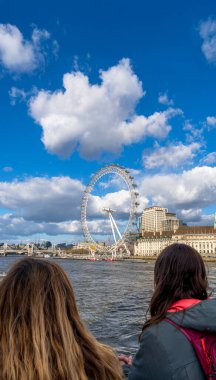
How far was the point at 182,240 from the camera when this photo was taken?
14612 centimetres

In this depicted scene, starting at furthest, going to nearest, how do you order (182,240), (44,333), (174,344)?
(182,240)
(174,344)
(44,333)

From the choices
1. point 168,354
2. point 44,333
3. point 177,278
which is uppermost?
point 177,278

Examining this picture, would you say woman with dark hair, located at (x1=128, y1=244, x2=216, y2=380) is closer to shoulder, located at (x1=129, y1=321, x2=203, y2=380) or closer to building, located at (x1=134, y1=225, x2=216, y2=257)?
shoulder, located at (x1=129, y1=321, x2=203, y2=380)

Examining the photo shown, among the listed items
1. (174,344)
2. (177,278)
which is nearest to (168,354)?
(174,344)

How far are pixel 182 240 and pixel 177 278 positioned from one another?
481 ft

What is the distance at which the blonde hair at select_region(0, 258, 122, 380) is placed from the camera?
208 centimetres

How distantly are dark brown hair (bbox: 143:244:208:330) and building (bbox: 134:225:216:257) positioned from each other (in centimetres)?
13335

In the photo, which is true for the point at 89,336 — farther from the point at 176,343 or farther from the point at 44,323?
the point at 176,343

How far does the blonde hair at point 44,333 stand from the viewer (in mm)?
2084

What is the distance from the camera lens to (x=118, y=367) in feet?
7.80

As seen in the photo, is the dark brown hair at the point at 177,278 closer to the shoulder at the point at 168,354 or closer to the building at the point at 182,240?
the shoulder at the point at 168,354

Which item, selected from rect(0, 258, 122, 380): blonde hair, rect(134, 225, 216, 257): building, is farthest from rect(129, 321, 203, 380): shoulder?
rect(134, 225, 216, 257): building

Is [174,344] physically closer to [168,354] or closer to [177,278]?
[168,354]

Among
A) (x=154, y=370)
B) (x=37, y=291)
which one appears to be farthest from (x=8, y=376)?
(x=154, y=370)
